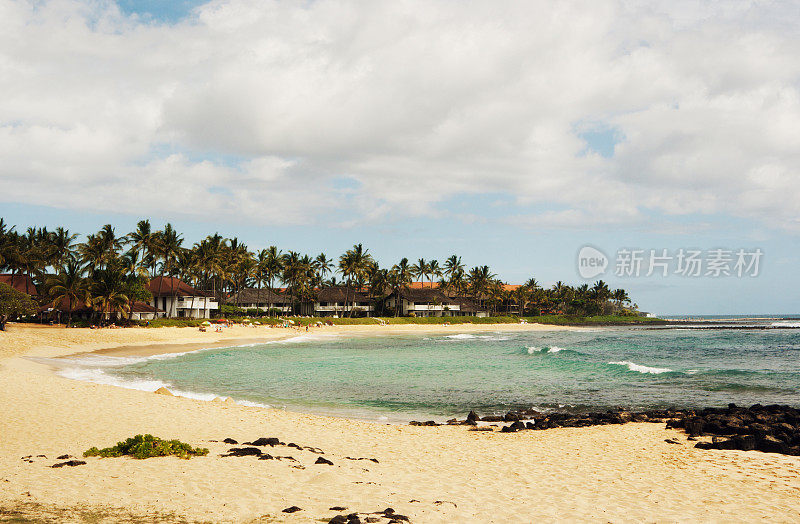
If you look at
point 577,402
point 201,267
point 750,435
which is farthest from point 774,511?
point 201,267

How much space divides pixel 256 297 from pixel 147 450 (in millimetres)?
90678

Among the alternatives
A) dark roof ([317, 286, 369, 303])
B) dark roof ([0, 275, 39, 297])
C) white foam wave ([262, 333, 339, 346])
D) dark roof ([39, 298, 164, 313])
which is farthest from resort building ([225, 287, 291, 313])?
white foam wave ([262, 333, 339, 346])

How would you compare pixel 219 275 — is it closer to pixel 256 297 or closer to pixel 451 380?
pixel 256 297

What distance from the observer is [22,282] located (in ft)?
219

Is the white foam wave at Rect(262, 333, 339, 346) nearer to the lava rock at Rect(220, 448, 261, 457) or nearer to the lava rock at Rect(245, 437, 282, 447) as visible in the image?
the lava rock at Rect(245, 437, 282, 447)

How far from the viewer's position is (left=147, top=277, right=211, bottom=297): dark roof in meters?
74.2

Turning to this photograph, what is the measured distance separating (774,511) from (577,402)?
12852 mm

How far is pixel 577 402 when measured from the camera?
66.9ft

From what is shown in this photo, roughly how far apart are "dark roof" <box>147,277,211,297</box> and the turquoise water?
38.1 metres

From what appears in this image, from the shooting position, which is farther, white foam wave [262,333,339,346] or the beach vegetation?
white foam wave [262,333,339,346]

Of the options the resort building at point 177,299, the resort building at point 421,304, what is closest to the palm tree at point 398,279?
the resort building at point 421,304

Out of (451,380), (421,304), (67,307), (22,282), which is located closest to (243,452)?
(451,380)

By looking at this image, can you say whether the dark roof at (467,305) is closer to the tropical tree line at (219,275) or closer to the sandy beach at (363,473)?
the tropical tree line at (219,275)

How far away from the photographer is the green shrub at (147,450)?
9414 millimetres
